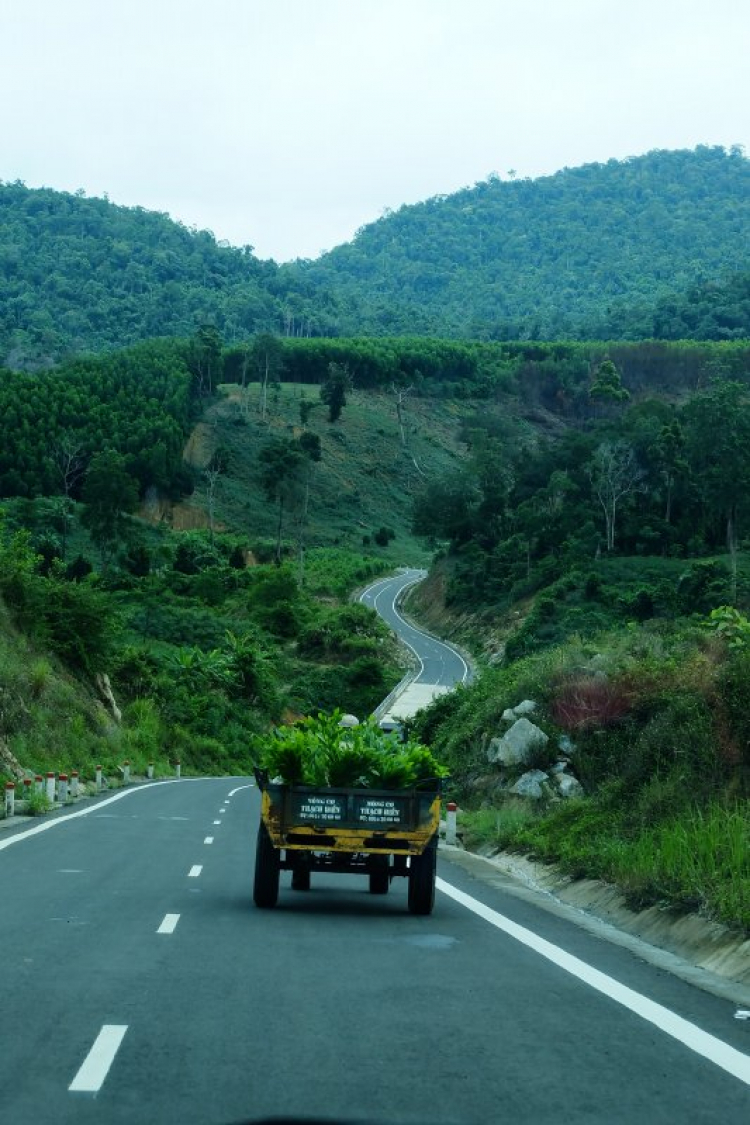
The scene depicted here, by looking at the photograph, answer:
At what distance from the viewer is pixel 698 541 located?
309 feet

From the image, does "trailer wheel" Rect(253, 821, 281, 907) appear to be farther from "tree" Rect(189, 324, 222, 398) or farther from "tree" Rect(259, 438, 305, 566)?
"tree" Rect(189, 324, 222, 398)

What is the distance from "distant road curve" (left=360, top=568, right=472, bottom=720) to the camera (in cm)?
7338

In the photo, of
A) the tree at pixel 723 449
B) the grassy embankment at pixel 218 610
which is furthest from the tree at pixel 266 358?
the tree at pixel 723 449

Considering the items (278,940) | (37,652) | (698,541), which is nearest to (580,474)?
(698,541)

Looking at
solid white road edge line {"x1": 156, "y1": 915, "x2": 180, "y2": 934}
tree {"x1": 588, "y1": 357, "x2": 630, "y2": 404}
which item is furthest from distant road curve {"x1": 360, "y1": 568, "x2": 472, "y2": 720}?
solid white road edge line {"x1": 156, "y1": 915, "x2": 180, "y2": 934}

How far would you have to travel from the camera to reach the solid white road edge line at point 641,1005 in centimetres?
736

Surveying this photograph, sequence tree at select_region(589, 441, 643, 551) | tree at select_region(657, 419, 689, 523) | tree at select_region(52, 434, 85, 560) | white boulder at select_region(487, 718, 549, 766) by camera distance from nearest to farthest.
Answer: white boulder at select_region(487, 718, 549, 766), tree at select_region(589, 441, 643, 551), tree at select_region(657, 419, 689, 523), tree at select_region(52, 434, 85, 560)

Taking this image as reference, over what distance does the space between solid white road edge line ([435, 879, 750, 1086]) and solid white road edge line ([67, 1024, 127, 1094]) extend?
2996 millimetres

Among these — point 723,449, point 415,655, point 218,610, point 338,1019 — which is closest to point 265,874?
point 338,1019

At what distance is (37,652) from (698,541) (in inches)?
2266

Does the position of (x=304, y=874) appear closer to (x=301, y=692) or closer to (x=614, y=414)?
(x=301, y=692)

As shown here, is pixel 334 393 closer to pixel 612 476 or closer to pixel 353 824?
pixel 612 476

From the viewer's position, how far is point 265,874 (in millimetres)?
13766

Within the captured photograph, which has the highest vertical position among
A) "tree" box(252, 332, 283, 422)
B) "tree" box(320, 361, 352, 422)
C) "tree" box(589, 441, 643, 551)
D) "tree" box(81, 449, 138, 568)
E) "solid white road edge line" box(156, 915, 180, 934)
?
"tree" box(252, 332, 283, 422)
